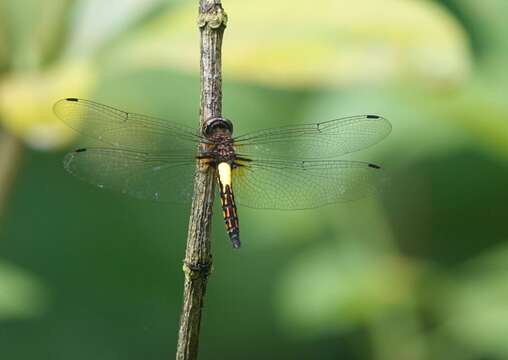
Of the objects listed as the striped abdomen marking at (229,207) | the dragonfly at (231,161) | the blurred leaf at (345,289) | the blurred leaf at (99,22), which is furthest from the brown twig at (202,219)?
the blurred leaf at (345,289)

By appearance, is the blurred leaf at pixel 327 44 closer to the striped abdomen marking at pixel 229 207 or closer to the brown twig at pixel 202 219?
the striped abdomen marking at pixel 229 207

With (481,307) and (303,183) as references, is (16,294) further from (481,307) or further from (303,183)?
(481,307)

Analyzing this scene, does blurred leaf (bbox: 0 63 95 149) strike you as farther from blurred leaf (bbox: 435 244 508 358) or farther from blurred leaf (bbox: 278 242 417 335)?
blurred leaf (bbox: 435 244 508 358)

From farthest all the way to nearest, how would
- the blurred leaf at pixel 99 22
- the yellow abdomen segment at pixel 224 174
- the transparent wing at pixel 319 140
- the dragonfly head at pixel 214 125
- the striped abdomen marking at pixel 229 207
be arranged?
the blurred leaf at pixel 99 22 → the transparent wing at pixel 319 140 → the striped abdomen marking at pixel 229 207 → the yellow abdomen segment at pixel 224 174 → the dragonfly head at pixel 214 125

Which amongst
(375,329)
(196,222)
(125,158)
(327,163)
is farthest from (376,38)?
(375,329)

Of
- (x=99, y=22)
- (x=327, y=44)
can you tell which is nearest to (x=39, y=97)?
(x=99, y=22)

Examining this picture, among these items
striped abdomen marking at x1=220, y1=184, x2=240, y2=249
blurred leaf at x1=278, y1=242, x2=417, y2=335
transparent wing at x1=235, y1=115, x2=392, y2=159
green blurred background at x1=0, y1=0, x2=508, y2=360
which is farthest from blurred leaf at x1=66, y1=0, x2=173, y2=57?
blurred leaf at x1=278, y1=242, x2=417, y2=335

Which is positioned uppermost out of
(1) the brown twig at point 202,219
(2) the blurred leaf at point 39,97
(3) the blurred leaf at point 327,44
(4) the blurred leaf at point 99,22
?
Answer: (4) the blurred leaf at point 99,22
